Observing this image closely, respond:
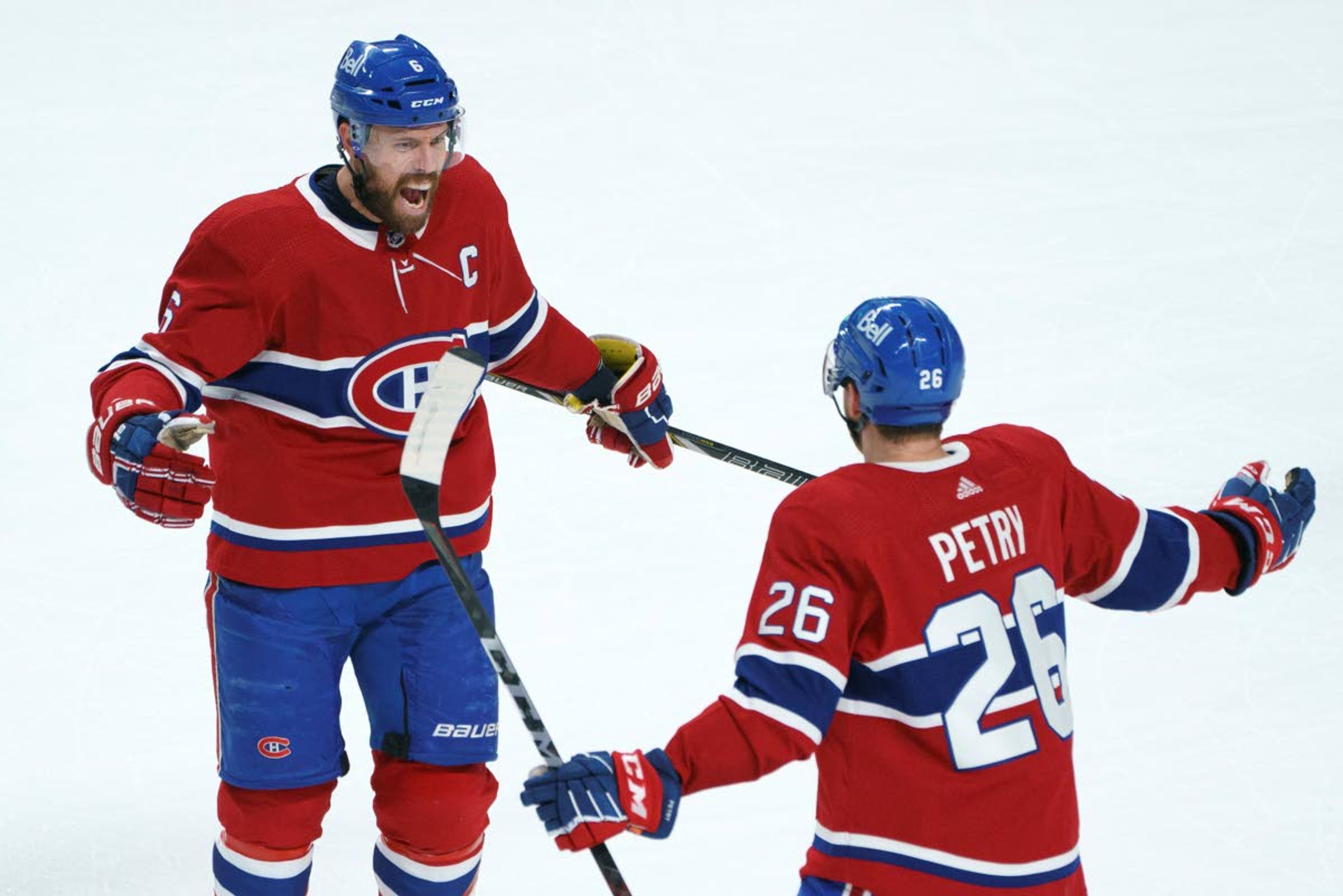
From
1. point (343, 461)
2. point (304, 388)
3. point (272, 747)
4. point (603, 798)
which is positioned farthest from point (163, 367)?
point (603, 798)

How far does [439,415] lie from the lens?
246cm

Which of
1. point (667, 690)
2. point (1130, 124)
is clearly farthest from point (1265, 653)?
point (1130, 124)

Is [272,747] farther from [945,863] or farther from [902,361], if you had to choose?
[902,361]

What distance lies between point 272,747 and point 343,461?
47cm

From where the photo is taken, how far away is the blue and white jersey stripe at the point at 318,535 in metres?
2.96

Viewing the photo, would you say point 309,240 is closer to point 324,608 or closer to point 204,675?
point 324,608

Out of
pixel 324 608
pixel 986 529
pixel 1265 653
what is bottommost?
pixel 1265 653

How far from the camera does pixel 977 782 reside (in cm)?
230

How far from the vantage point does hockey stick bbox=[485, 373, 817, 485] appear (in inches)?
146

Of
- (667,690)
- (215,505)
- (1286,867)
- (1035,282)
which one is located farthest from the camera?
(1035,282)

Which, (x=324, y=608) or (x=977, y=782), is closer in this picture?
(x=977, y=782)

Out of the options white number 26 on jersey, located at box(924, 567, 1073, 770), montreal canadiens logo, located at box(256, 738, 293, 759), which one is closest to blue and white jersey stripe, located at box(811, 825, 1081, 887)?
white number 26 on jersey, located at box(924, 567, 1073, 770)

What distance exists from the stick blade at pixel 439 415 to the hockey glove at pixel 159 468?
1.11 ft

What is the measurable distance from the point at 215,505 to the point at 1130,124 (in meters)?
4.73
